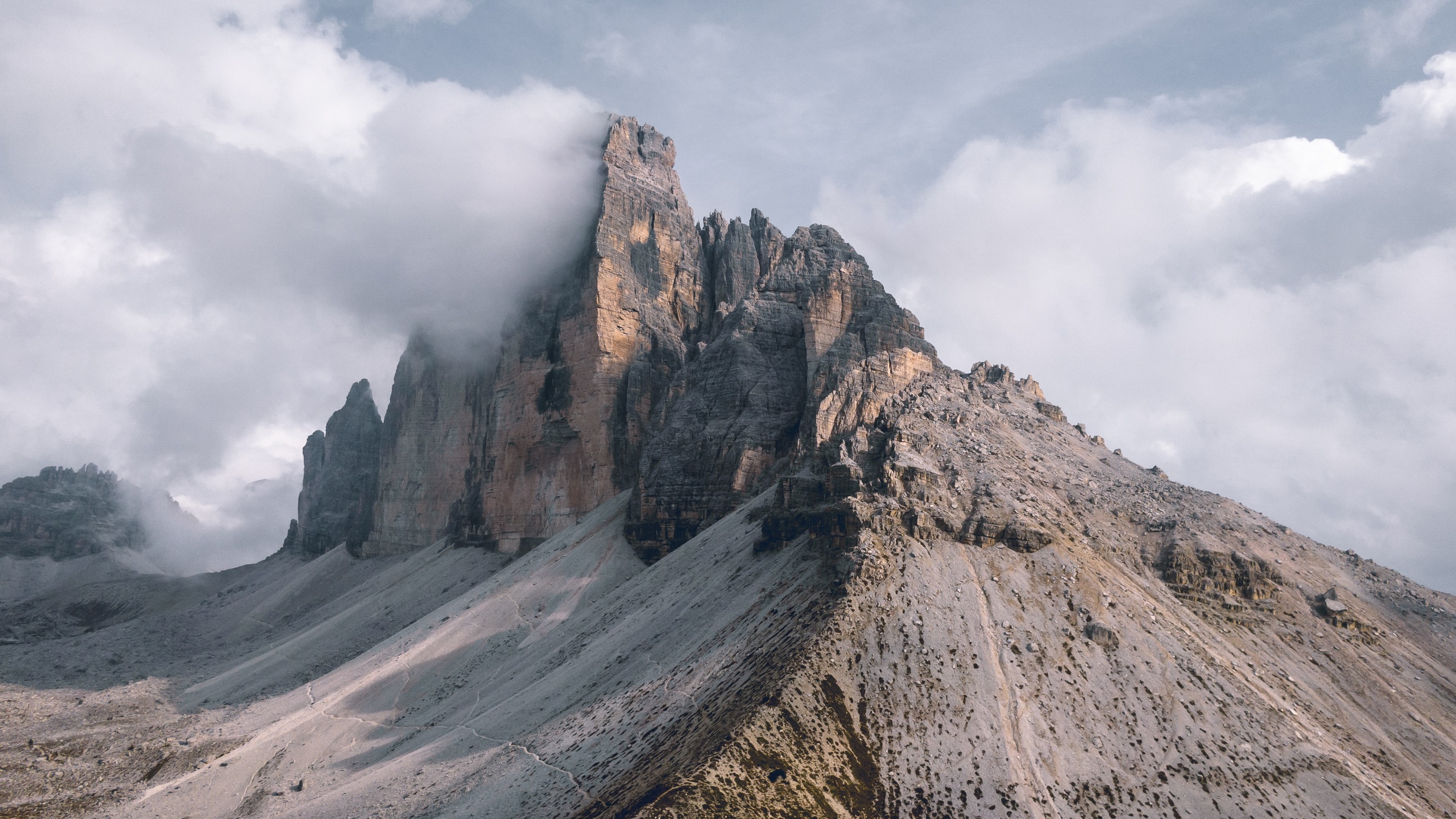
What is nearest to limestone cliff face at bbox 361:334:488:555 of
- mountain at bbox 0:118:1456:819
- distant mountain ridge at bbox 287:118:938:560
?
distant mountain ridge at bbox 287:118:938:560

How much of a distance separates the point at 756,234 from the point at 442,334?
6651 cm

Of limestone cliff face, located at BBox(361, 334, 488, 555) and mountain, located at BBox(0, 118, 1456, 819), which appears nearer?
mountain, located at BBox(0, 118, 1456, 819)

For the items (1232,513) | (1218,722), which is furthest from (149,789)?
(1232,513)

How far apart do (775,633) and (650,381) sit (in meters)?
73.6

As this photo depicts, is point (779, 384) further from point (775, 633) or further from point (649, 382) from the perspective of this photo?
point (775, 633)

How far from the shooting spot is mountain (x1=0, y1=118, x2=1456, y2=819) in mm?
53125

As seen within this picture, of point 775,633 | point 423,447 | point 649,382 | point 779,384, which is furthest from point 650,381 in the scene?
point 775,633

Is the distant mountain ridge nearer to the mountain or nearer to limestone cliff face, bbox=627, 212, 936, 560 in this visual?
limestone cliff face, bbox=627, 212, 936, 560

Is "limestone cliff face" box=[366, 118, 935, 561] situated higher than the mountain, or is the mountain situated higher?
"limestone cliff face" box=[366, 118, 935, 561]

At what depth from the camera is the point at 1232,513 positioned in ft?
303

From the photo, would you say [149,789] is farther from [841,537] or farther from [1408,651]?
[1408,651]

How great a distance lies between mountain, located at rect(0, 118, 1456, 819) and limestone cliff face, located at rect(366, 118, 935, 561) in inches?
22.3

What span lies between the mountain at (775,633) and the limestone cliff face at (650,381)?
0.57 metres

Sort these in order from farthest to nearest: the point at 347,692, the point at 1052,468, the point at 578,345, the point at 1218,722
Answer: the point at 578,345 → the point at 347,692 → the point at 1052,468 → the point at 1218,722
